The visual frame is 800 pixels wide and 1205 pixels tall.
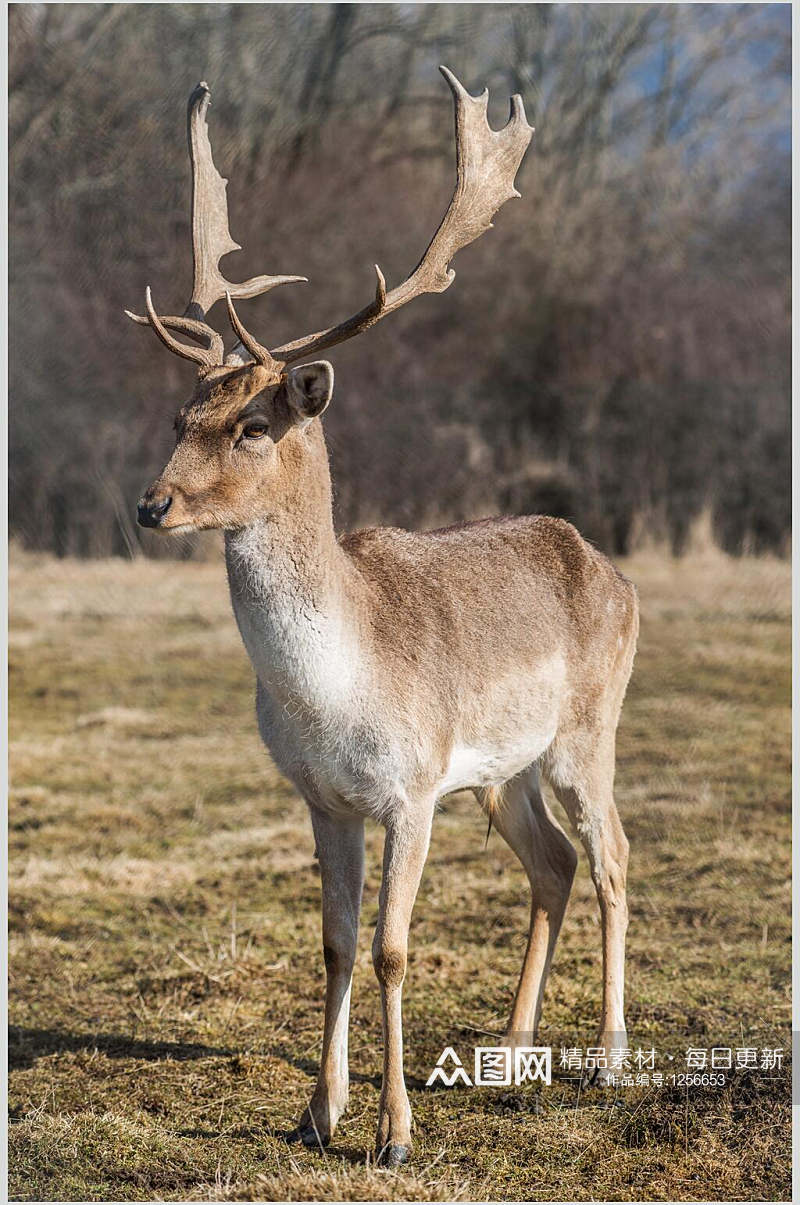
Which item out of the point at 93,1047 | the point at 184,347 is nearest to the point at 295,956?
the point at 93,1047

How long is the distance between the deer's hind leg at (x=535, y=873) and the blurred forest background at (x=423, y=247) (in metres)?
6.91

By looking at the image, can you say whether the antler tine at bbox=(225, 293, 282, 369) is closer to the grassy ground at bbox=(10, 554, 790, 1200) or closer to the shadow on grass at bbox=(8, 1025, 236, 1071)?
the grassy ground at bbox=(10, 554, 790, 1200)

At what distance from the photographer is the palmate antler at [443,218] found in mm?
4578

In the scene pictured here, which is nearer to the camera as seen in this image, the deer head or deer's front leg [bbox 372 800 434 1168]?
the deer head

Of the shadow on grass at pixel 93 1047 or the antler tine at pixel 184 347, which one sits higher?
the antler tine at pixel 184 347

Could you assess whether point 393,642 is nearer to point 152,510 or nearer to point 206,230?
point 152,510

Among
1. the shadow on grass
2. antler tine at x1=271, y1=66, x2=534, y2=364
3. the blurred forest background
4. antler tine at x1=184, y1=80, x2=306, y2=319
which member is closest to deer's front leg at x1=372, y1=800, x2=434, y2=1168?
the shadow on grass

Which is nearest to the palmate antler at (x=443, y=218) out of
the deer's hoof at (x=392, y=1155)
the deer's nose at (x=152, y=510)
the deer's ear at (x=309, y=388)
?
the deer's ear at (x=309, y=388)

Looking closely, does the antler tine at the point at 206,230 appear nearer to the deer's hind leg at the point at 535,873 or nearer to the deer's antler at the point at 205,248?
the deer's antler at the point at 205,248

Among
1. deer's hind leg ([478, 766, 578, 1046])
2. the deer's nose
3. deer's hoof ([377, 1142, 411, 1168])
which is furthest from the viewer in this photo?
deer's hind leg ([478, 766, 578, 1046])

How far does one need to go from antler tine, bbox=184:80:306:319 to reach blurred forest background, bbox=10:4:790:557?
6430mm

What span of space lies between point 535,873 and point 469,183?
2611 millimetres

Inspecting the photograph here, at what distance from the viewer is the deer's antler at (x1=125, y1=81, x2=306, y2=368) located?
4.62 metres

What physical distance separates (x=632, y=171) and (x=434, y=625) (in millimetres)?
15967
